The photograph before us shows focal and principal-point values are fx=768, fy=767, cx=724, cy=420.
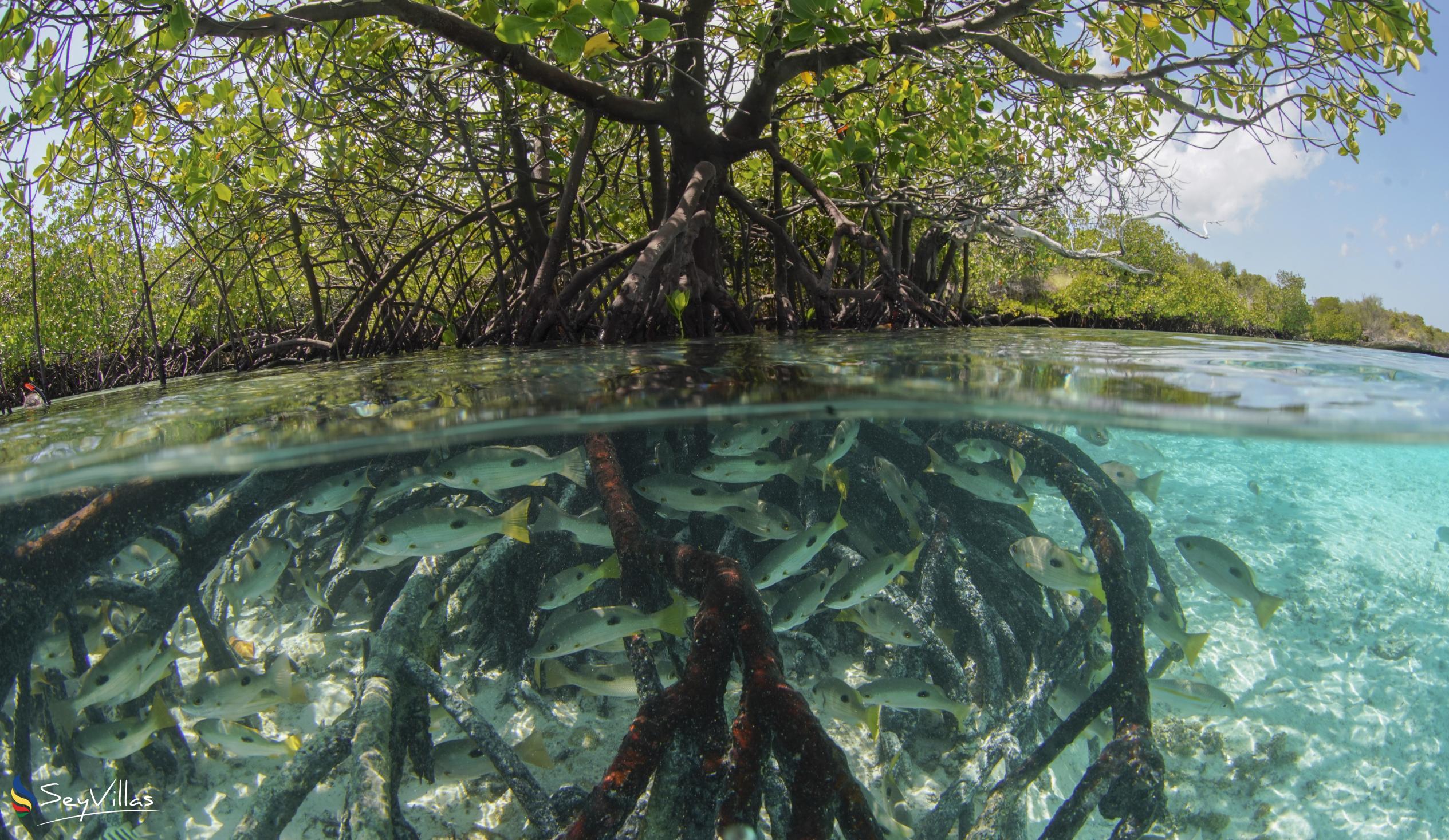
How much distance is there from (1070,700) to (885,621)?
1.26 m

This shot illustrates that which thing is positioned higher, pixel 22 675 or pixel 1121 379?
pixel 1121 379

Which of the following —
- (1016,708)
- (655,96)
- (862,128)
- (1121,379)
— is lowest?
(1016,708)

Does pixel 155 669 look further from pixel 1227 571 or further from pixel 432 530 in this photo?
pixel 1227 571

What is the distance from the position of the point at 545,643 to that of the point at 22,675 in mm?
2610

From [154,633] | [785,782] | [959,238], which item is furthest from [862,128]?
[959,238]

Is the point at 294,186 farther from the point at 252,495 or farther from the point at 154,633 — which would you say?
the point at 154,633

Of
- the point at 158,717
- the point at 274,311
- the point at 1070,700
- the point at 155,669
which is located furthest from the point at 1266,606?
the point at 274,311

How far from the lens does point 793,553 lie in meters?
3.86

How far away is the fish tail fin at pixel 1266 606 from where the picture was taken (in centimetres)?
395

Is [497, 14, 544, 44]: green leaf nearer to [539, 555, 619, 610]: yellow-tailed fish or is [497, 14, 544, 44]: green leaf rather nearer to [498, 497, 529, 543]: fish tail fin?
[498, 497, 529, 543]: fish tail fin

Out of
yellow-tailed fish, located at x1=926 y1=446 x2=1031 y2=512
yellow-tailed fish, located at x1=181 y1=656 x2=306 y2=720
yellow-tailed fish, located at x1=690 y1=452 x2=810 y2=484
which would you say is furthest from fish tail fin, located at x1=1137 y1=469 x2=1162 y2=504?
yellow-tailed fish, located at x1=181 y1=656 x2=306 y2=720

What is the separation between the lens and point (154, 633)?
4.00 metres

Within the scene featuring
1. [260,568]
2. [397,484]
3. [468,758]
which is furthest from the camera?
[397,484]

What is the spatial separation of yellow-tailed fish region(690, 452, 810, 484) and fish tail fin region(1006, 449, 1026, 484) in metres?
1.90
